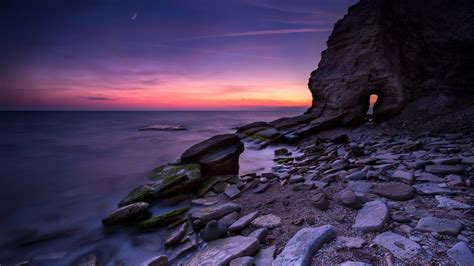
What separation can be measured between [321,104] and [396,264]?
55.7 feet

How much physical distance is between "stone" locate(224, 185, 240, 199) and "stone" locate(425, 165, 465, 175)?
4.41 meters

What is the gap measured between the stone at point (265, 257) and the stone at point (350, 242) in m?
A: 0.86

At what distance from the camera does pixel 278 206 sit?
483cm

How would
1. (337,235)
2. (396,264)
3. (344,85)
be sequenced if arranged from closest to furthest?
1. (396,264)
2. (337,235)
3. (344,85)

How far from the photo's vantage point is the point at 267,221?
4.14 m

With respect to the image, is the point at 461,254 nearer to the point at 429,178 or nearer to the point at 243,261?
the point at 243,261

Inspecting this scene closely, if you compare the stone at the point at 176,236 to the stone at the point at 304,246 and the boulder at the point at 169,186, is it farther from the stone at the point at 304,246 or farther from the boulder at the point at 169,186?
the stone at the point at 304,246

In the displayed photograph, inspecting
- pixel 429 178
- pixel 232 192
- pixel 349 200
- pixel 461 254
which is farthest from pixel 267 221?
pixel 429 178

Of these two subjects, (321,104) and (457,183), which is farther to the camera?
(321,104)

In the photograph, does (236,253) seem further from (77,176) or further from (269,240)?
(77,176)

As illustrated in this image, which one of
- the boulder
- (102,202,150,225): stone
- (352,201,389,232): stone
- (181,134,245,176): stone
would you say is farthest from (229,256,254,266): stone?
(181,134,245,176): stone

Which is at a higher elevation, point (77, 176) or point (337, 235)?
point (337, 235)

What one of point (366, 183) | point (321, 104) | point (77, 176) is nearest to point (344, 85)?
point (321, 104)

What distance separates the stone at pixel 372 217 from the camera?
3119mm
